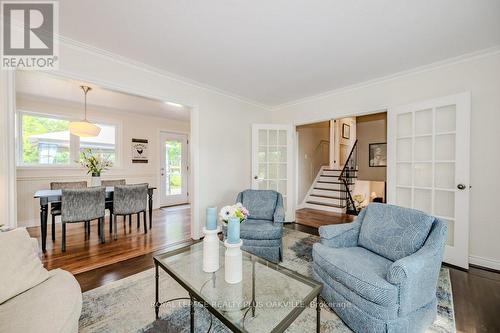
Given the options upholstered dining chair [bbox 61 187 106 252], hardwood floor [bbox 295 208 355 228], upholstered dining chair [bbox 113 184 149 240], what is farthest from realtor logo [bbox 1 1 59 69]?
hardwood floor [bbox 295 208 355 228]

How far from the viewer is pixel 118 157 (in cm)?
514

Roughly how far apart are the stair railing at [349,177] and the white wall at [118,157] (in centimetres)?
473

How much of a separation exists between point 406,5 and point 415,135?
1.71m

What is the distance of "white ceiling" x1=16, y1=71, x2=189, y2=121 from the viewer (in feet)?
10.6

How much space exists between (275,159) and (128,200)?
9.21ft

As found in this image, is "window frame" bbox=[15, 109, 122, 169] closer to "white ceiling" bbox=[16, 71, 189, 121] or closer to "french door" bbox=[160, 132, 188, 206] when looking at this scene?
"white ceiling" bbox=[16, 71, 189, 121]

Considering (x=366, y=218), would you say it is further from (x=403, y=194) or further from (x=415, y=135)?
(x=415, y=135)

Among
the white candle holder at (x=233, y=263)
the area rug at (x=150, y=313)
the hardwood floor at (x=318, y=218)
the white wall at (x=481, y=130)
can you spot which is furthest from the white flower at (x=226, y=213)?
the white wall at (x=481, y=130)

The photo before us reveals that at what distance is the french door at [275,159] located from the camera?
14.3ft

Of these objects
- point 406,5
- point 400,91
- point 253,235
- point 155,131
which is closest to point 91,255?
point 253,235

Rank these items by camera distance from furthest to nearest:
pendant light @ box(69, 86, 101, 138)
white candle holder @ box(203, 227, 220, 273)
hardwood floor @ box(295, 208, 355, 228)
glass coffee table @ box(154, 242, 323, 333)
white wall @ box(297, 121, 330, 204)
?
white wall @ box(297, 121, 330, 204)
hardwood floor @ box(295, 208, 355, 228)
pendant light @ box(69, 86, 101, 138)
white candle holder @ box(203, 227, 220, 273)
glass coffee table @ box(154, 242, 323, 333)

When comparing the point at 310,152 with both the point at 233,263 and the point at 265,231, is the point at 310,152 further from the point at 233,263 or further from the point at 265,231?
the point at 233,263

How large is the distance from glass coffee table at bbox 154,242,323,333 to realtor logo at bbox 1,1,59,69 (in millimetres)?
2320

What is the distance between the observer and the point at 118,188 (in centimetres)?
343
